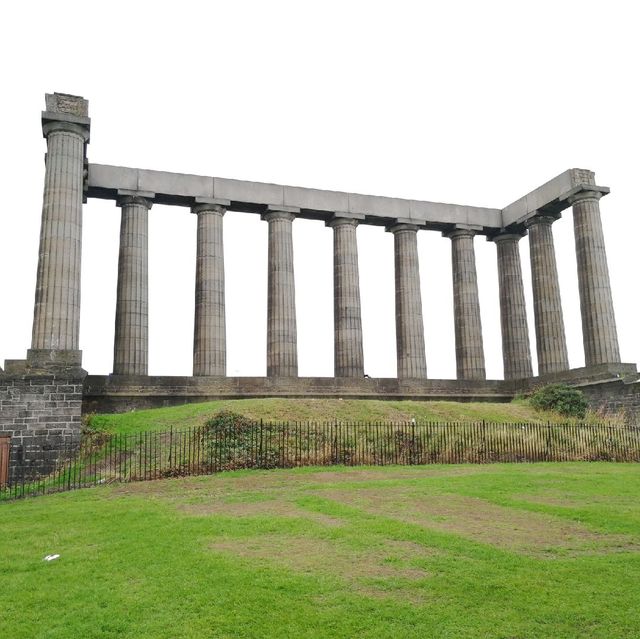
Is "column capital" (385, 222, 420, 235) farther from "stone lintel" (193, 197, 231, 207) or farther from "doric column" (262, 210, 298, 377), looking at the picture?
"stone lintel" (193, 197, 231, 207)

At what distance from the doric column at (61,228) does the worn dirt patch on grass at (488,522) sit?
2032 cm

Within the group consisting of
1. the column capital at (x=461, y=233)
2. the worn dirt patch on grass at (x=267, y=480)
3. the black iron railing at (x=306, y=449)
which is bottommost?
the worn dirt patch on grass at (x=267, y=480)

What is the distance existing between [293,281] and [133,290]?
9384 millimetres

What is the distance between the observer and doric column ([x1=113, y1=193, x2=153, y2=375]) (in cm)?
3831

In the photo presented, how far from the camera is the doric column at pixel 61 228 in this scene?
108 ft

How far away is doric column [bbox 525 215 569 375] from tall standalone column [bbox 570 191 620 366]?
2.92 metres

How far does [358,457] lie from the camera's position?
23250 mm

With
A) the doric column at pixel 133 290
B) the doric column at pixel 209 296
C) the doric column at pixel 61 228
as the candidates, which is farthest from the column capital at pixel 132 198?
the doric column at pixel 61 228

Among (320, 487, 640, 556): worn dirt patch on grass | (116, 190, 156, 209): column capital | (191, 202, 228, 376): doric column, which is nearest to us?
(320, 487, 640, 556): worn dirt patch on grass

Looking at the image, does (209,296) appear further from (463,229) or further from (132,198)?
(463,229)

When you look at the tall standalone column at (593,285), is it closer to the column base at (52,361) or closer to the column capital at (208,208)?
the column capital at (208,208)

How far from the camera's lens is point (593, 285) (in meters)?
41.1

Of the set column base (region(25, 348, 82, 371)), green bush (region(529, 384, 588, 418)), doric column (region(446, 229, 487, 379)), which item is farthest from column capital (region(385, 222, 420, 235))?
column base (region(25, 348, 82, 371))

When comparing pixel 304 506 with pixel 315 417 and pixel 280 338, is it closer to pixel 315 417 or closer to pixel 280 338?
pixel 315 417
